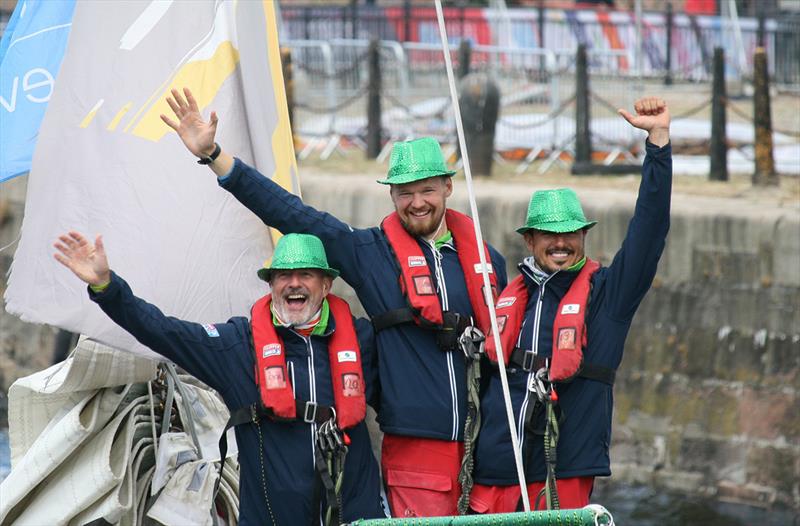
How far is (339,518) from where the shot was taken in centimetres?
515

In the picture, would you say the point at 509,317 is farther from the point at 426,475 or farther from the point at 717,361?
A: the point at 717,361

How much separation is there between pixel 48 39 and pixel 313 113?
8.69 metres

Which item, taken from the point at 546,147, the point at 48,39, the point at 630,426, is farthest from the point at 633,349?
the point at 48,39

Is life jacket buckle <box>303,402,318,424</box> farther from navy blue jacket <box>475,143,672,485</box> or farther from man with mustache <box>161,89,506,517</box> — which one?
navy blue jacket <box>475,143,672,485</box>

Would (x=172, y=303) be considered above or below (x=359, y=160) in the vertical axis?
below

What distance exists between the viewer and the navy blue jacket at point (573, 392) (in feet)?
16.8

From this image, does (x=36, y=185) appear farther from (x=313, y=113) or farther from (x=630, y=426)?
(x=313, y=113)

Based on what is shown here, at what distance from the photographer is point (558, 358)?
5.05m

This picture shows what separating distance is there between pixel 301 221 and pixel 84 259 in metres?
0.79

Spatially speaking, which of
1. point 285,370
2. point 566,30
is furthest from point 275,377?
point 566,30

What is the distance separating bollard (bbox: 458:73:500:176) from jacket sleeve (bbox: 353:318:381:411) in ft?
22.9

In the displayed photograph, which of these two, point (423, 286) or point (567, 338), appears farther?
point (423, 286)

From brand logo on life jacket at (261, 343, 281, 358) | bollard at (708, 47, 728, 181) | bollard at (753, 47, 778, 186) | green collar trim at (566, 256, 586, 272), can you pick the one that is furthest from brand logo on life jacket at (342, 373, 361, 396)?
bollard at (708, 47, 728, 181)

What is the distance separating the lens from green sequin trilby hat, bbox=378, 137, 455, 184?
17.4 feet
